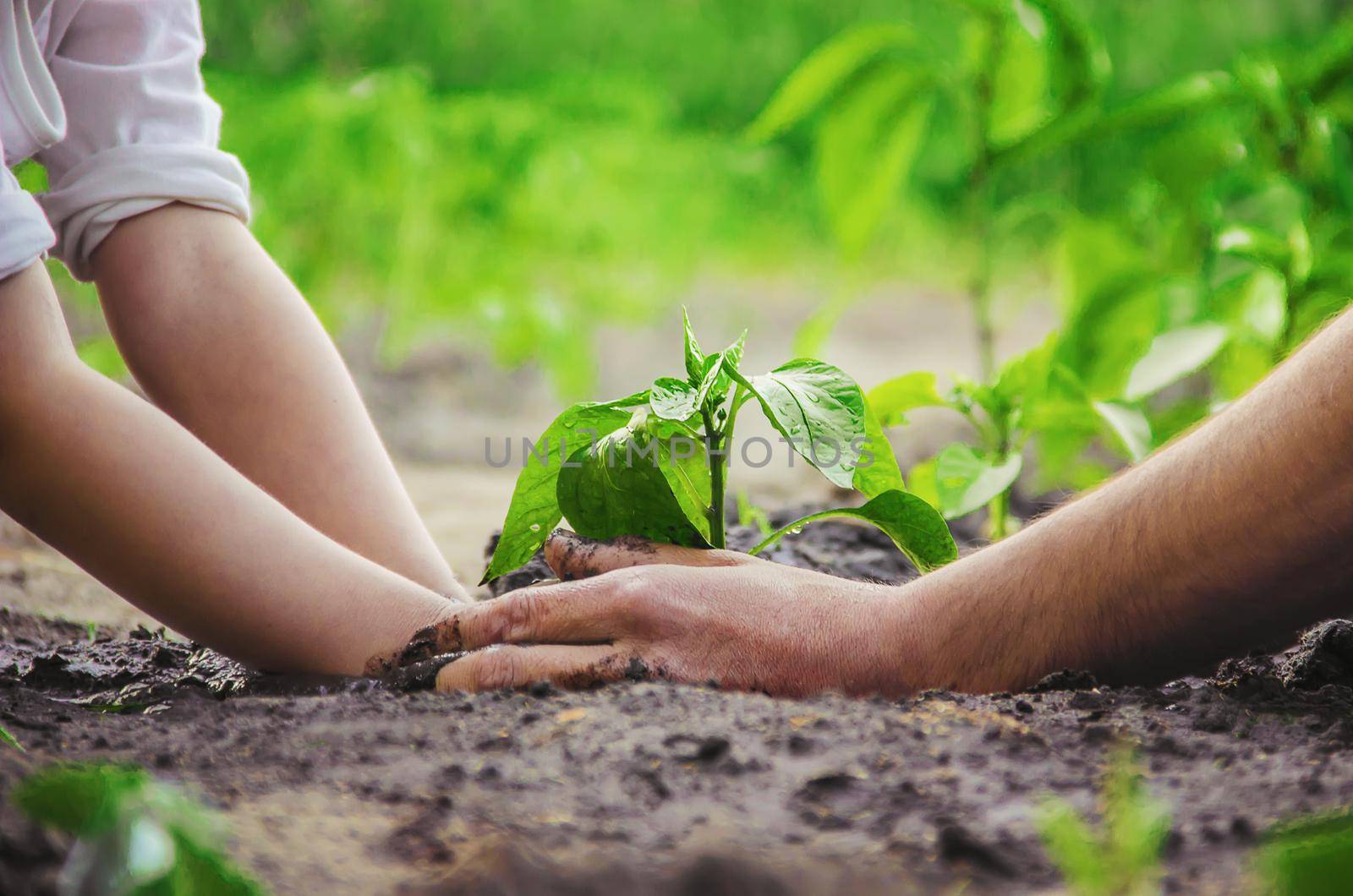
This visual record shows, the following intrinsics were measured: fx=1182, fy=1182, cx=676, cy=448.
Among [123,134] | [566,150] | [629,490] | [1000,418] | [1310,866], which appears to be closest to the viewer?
[1310,866]

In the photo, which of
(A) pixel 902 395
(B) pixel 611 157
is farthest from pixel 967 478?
(B) pixel 611 157

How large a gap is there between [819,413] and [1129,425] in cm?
42

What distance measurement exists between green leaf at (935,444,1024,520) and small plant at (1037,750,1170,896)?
17.3 inches

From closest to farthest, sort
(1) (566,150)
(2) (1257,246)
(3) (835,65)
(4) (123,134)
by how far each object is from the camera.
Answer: (4) (123,134)
(2) (1257,246)
(3) (835,65)
(1) (566,150)

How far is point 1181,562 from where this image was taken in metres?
0.69

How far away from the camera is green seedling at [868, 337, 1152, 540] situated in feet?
3.25

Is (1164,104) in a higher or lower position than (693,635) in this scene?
higher

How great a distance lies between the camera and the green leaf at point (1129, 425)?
1010mm

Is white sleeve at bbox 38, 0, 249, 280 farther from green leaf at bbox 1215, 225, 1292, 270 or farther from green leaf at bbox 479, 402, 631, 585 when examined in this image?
green leaf at bbox 1215, 225, 1292, 270

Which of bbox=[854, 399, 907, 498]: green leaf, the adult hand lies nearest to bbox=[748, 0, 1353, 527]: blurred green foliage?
bbox=[854, 399, 907, 498]: green leaf

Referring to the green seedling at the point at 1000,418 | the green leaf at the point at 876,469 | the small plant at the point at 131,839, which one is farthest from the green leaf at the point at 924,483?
the small plant at the point at 131,839

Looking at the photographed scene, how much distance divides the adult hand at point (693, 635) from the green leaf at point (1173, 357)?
0.52m

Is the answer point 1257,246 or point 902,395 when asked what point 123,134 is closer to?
point 902,395

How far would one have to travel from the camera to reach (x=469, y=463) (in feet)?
7.55
